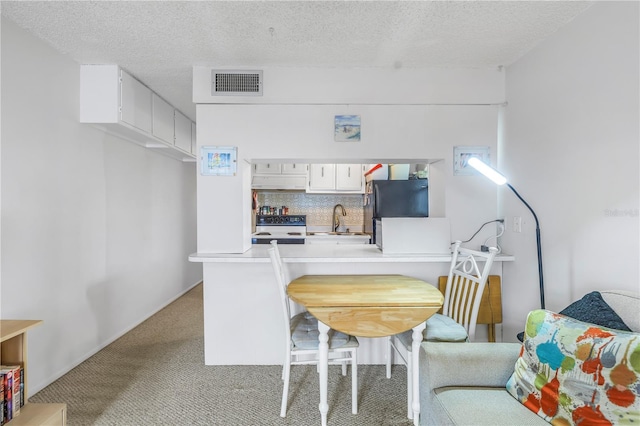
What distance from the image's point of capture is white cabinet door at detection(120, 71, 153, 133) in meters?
2.69

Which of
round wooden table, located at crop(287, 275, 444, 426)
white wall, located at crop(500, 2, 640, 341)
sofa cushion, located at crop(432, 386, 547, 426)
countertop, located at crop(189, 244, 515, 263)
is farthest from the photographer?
countertop, located at crop(189, 244, 515, 263)

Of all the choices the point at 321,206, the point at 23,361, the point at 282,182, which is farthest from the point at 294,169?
the point at 23,361

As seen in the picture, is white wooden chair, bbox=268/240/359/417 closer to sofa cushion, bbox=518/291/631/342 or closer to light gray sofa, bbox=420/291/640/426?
light gray sofa, bbox=420/291/640/426

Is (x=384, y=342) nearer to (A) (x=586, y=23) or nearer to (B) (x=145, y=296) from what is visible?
(A) (x=586, y=23)

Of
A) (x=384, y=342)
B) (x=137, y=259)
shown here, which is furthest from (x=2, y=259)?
(x=384, y=342)

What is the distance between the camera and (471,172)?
2.65 meters

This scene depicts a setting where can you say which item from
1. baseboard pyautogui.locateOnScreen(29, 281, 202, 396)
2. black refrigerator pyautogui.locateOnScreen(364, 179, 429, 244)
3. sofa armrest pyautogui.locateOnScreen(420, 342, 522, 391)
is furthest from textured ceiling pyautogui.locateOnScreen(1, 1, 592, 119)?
Result: baseboard pyautogui.locateOnScreen(29, 281, 202, 396)

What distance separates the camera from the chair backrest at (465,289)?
6.52 feet

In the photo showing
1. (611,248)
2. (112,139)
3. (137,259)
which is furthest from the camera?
(137,259)

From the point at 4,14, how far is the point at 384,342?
3.33 meters

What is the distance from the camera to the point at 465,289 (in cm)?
214

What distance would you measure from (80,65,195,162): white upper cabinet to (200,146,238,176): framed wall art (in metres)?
0.78

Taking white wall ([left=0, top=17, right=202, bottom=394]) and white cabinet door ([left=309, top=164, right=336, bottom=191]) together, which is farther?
white cabinet door ([left=309, top=164, right=336, bottom=191])

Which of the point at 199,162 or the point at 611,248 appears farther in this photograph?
the point at 199,162
